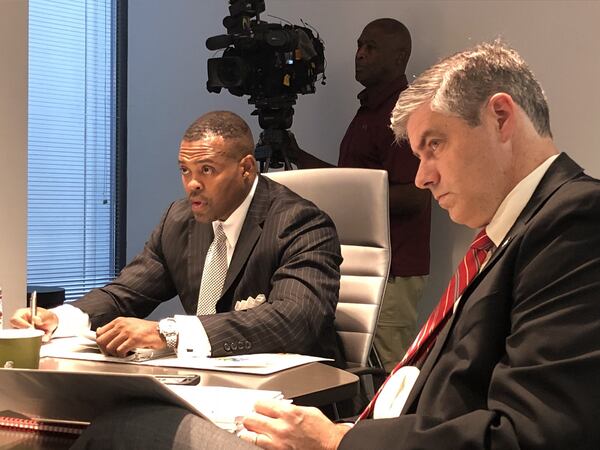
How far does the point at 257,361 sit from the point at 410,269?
6.36 ft

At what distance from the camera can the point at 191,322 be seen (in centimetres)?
188

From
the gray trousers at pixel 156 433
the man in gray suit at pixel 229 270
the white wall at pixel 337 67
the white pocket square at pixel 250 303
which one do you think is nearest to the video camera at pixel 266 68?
the white wall at pixel 337 67

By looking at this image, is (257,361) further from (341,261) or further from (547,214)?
(547,214)

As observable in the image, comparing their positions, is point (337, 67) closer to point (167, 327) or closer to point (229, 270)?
point (229, 270)

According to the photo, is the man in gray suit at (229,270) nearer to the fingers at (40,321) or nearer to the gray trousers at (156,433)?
the fingers at (40,321)

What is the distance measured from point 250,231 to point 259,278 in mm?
150

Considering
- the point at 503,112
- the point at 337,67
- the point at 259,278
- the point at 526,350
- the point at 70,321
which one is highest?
the point at 337,67

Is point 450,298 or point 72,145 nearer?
point 450,298

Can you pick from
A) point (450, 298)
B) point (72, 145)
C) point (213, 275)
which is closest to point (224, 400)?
point (450, 298)

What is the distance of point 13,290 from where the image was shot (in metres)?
2.83

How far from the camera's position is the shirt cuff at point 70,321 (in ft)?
6.92

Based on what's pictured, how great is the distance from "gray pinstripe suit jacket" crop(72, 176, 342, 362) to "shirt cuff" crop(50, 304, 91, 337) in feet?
0.20

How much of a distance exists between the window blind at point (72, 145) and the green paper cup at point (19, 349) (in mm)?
3556

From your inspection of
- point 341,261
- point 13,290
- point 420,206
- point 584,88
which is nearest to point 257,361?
point 341,261
